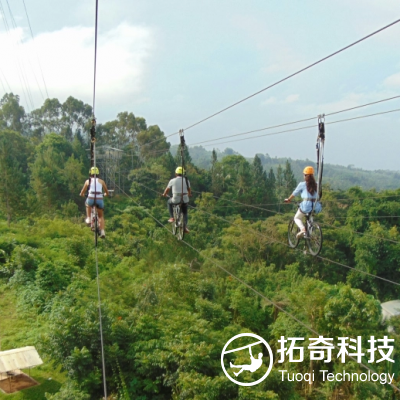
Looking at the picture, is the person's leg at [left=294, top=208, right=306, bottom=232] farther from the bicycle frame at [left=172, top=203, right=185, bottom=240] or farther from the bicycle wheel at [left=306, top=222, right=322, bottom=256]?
the bicycle frame at [left=172, top=203, right=185, bottom=240]

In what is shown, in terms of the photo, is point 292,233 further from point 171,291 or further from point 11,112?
point 11,112

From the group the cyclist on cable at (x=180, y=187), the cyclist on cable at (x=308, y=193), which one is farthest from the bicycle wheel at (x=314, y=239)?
the cyclist on cable at (x=180, y=187)

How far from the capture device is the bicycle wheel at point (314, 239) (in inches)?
262

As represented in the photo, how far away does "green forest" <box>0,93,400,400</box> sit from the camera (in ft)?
38.6

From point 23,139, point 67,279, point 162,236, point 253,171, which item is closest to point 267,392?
point 67,279

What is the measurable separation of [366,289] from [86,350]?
22.9 metres

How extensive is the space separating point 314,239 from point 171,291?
10.7m

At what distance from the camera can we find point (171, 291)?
16.7m

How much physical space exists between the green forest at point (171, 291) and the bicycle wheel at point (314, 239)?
2.04ft

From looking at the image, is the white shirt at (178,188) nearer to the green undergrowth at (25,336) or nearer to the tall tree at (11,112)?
the green undergrowth at (25,336)

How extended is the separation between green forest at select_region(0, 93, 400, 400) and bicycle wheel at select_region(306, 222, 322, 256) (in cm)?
62

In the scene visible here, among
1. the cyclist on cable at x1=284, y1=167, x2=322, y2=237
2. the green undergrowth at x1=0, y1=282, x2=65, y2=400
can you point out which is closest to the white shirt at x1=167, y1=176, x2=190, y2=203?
the cyclist on cable at x1=284, y1=167, x2=322, y2=237

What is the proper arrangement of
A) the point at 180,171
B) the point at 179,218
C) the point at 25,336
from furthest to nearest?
the point at 25,336
the point at 179,218
the point at 180,171

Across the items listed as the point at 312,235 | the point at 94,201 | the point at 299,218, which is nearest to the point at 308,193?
the point at 299,218
